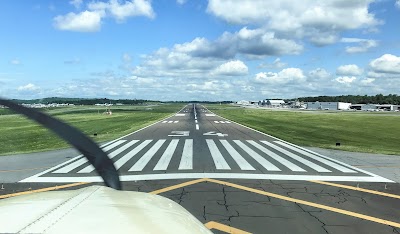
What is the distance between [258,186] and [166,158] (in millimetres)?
6879

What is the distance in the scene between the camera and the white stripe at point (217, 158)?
15672mm

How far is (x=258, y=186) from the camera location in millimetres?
12102

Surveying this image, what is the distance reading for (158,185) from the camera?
39.8 feet

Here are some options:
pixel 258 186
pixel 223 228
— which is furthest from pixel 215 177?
pixel 223 228

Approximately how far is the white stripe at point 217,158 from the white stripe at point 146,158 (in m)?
3.28

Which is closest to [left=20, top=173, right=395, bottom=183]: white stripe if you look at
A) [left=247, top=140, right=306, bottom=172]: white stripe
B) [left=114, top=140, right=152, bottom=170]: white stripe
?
[left=114, top=140, right=152, bottom=170]: white stripe

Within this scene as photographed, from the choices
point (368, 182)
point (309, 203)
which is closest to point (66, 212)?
point (309, 203)

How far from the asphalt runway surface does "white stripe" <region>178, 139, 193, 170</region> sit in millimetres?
46

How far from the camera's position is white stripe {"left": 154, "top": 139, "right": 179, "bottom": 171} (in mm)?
15384

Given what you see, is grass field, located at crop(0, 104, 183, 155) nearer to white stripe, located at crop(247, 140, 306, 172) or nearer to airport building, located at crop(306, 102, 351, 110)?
white stripe, located at crop(247, 140, 306, 172)

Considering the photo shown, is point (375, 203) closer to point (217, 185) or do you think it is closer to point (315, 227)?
point (315, 227)

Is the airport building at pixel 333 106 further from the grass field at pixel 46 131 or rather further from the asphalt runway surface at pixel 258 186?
the asphalt runway surface at pixel 258 186

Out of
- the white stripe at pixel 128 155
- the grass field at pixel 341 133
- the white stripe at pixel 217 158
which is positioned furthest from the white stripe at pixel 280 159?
the white stripe at pixel 128 155

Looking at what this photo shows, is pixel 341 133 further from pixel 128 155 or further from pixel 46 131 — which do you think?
pixel 46 131
